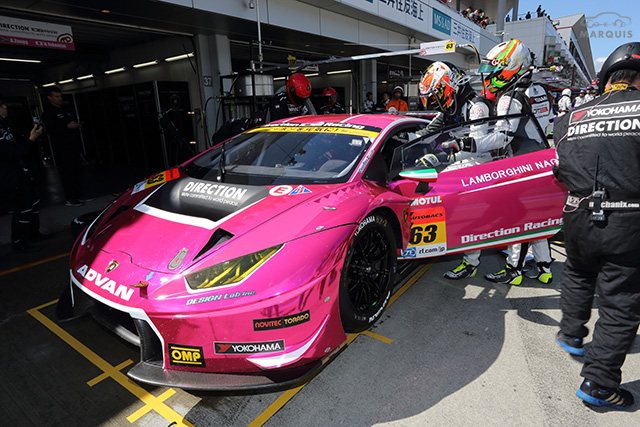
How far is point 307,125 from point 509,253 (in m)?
2.19

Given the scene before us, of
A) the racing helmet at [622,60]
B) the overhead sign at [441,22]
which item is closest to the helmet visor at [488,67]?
the racing helmet at [622,60]

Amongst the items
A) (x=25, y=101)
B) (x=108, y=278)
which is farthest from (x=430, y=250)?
(x=25, y=101)

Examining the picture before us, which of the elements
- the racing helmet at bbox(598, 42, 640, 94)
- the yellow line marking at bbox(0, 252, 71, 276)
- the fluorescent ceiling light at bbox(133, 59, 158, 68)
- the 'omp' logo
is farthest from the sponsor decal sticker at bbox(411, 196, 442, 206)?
the fluorescent ceiling light at bbox(133, 59, 158, 68)

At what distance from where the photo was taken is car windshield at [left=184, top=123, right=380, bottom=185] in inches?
108

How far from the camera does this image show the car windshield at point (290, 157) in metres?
2.75

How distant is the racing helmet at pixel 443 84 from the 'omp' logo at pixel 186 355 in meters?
3.47

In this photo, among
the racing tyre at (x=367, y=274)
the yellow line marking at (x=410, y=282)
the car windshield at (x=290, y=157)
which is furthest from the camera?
the yellow line marking at (x=410, y=282)

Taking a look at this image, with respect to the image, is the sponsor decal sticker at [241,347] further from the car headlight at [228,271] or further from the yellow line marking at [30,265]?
the yellow line marking at [30,265]

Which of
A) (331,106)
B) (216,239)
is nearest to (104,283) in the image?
Answer: (216,239)

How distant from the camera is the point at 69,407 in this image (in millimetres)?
2098

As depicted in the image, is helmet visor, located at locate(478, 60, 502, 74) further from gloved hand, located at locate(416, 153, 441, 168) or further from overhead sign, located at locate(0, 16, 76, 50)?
overhead sign, located at locate(0, 16, 76, 50)

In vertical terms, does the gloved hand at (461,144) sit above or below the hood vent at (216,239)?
above

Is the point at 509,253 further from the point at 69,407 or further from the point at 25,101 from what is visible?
the point at 25,101

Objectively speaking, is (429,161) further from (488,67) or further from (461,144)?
(488,67)
